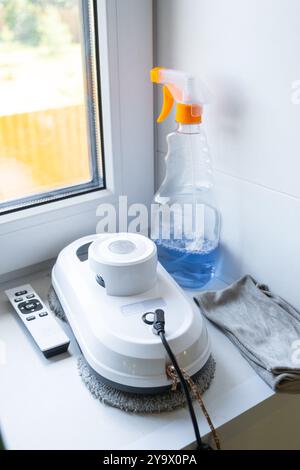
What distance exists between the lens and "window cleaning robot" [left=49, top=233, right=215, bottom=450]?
686 mm

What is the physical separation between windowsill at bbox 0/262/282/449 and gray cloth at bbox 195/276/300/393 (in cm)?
2

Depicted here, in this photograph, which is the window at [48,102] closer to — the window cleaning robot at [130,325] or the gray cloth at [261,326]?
the window cleaning robot at [130,325]

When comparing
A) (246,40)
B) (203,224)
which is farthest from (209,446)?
(246,40)

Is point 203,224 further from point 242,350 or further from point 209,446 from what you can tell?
point 209,446

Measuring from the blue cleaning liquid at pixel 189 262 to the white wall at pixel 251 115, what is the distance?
0.04m

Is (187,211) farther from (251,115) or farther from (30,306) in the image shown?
(30,306)

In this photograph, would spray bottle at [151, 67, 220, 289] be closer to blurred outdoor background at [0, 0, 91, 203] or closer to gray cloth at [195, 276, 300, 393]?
gray cloth at [195, 276, 300, 393]

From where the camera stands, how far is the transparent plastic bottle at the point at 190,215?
0.95m

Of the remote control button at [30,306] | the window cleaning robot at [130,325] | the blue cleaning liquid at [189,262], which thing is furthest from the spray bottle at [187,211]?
the remote control button at [30,306]

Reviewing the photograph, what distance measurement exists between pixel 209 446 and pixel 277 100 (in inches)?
20.3

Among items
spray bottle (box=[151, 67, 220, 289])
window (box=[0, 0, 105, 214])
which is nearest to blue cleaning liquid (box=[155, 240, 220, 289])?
spray bottle (box=[151, 67, 220, 289])

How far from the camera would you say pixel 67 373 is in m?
0.76
